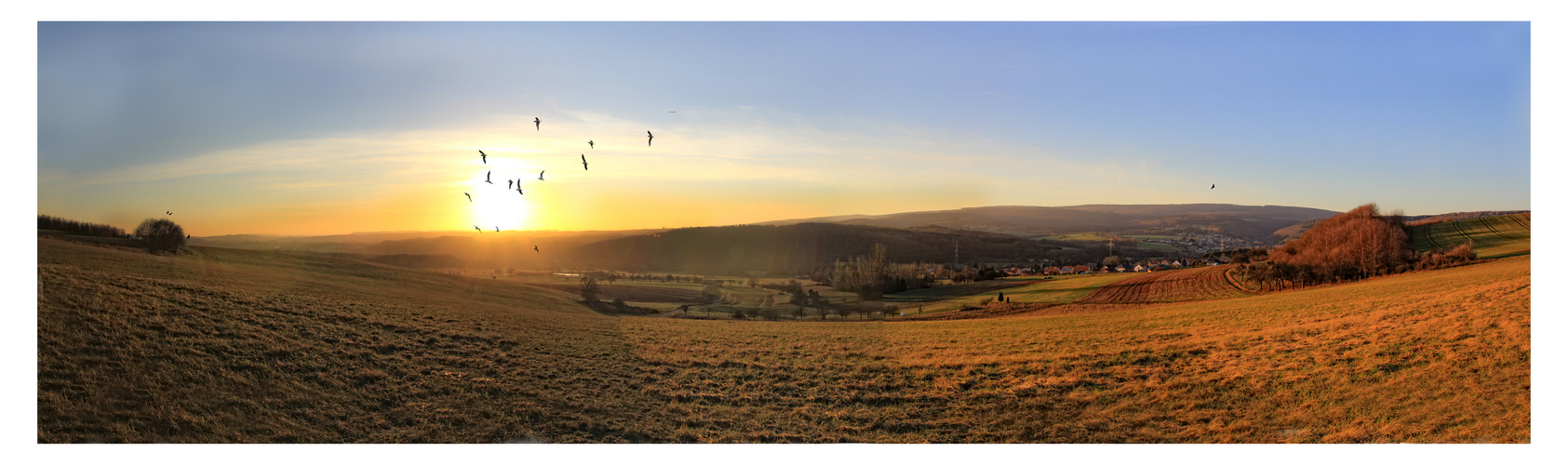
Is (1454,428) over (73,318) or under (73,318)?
under

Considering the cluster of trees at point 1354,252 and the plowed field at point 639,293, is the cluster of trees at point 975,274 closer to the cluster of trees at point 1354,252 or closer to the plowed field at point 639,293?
the cluster of trees at point 1354,252

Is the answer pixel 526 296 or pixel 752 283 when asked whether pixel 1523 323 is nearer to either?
pixel 752 283

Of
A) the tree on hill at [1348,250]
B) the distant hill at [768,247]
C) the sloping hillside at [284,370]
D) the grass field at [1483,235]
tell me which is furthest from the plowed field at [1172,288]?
the sloping hillside at [284,370]

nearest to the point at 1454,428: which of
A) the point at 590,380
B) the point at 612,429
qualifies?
the point at 612,429

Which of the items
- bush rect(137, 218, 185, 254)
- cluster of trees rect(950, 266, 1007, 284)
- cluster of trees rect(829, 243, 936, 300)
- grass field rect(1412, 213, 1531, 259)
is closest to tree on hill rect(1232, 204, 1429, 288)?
grass field rect(1412, 213, 1531, 259)

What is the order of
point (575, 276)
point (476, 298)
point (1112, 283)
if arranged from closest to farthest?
point (476, 298) < point (575, 276) < point (1112, 283)

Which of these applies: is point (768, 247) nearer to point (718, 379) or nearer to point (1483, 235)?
point (718, 379)
